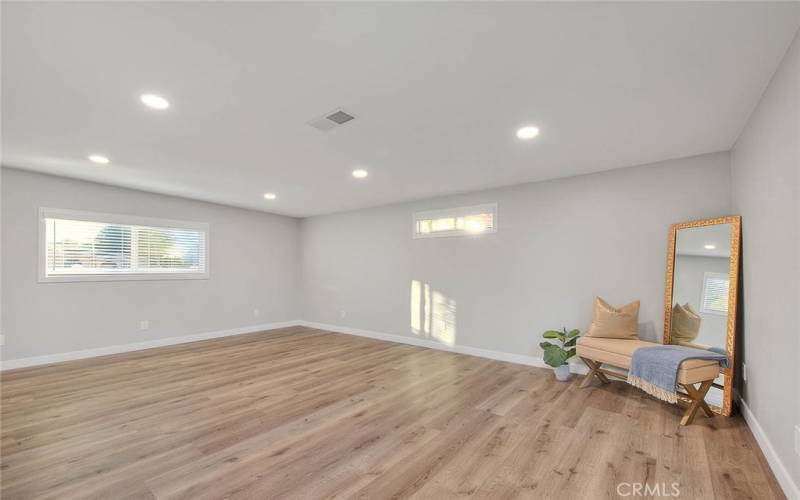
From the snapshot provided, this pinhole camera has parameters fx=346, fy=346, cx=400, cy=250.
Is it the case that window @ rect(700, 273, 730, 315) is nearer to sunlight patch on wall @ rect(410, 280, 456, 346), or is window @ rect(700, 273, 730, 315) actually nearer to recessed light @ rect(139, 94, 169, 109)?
sunlight patch on wall @ rect(410, 280, 456, 346)

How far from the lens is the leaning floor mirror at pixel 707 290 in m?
A: 2.93

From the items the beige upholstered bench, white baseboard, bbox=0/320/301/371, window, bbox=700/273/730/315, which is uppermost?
window, bbox=700/273/730/315

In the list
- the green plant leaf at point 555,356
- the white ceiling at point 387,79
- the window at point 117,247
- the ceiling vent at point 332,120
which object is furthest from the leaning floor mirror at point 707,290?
the window at point 117,247

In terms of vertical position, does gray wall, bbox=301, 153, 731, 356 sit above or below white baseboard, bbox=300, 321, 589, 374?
above

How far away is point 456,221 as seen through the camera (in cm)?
533

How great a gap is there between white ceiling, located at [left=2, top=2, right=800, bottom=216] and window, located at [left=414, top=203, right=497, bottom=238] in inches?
48.9

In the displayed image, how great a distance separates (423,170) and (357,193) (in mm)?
1530

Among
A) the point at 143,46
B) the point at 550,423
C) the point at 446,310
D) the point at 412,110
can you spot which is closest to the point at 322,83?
the point at 412,110

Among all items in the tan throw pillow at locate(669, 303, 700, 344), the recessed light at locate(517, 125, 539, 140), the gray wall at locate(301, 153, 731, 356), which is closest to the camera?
the recessed light at locate(517, 125, 539, 140)

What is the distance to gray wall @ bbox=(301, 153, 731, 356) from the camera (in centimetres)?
Answer: 370

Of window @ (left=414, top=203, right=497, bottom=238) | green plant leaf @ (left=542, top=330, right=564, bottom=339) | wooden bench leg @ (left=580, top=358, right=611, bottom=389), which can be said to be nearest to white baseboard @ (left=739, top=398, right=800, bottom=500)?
wooden bench leg @ (left=580, top=358, right=611, bottom=389)

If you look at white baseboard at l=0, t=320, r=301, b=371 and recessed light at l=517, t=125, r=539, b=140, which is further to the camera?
white baseboard at l=0, t=320, r=301, b=371

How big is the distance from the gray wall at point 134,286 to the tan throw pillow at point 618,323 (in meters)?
5.90

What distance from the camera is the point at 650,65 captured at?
1995mm
